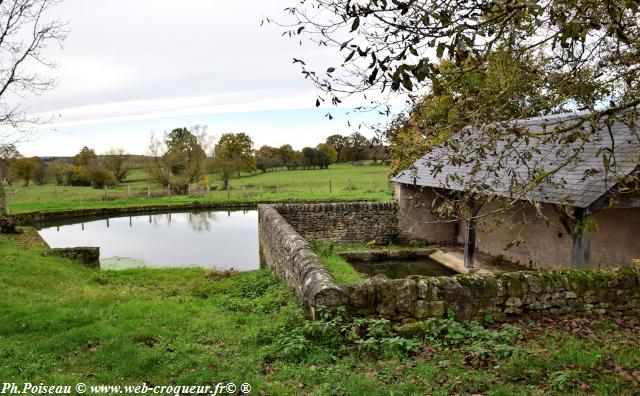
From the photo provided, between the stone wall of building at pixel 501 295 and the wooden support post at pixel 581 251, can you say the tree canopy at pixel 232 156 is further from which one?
the stone wall of building at pixel 501 295

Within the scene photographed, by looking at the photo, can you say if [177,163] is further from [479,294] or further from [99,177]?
[479,294]

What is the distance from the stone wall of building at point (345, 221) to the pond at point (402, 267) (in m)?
2.42

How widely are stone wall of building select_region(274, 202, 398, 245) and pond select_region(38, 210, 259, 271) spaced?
2.44m

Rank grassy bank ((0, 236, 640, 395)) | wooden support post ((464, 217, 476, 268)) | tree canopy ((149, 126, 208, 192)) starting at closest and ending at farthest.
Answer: grassy bank ((0, 236, 640, 395))
wooden support post ((464, 217, 476, 268))
tree canopy ((149, 126, 208, 192))

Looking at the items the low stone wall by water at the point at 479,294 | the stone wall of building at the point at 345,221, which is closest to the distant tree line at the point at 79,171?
the stone wall of building at the point at 345,221

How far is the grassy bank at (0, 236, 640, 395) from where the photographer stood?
4.70 meters

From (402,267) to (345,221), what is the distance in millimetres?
3966

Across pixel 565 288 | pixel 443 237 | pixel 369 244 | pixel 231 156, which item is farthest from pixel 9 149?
pixel 231 156

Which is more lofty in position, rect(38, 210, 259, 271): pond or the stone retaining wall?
the stone retaining wall

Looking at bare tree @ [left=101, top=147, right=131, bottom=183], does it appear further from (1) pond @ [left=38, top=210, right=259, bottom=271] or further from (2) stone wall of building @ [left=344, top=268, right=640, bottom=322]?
(2) stone wall of building @ [left=344, top=268, right=640, bottom=322]

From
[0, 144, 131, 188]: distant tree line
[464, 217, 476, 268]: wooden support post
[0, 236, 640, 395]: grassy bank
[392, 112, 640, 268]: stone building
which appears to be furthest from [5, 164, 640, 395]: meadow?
[0, 144, 131, 188]: distant tree line

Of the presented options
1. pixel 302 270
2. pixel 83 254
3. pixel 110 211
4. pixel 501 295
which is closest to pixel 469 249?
pixel 501 295

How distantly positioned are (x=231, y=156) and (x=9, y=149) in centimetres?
3534

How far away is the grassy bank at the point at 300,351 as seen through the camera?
185 inches
